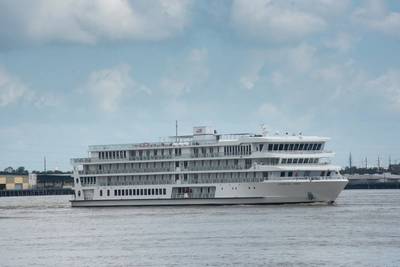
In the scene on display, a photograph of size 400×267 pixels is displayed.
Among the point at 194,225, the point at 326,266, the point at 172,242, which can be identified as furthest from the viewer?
the point at 194,225

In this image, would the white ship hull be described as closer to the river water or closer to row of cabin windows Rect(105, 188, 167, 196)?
the river water

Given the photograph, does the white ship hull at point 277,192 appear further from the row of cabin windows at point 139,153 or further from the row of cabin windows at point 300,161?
the row of cabin windows at point 139,153

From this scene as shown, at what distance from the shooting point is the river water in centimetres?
5641

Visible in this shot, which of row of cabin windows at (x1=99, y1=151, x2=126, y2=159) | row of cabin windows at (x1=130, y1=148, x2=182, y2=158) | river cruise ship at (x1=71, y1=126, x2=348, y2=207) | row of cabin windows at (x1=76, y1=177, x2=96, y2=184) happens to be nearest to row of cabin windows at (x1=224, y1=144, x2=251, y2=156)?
river cruise ship at (x1=71, y1=126, x2=348, y2=207)

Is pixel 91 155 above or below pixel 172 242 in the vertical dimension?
above

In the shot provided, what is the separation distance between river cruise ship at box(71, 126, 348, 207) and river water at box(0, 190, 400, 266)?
321cm

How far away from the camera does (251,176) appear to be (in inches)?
4043

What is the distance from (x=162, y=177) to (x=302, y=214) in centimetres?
2587

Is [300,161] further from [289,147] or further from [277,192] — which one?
[277,192]

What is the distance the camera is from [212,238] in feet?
219

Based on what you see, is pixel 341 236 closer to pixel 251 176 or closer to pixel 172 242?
pixel 172 242

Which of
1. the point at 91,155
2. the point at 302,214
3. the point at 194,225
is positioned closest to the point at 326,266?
the point at 194,225

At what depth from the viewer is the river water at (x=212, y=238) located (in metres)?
56.4

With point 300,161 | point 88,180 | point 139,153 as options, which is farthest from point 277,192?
point 88,180
